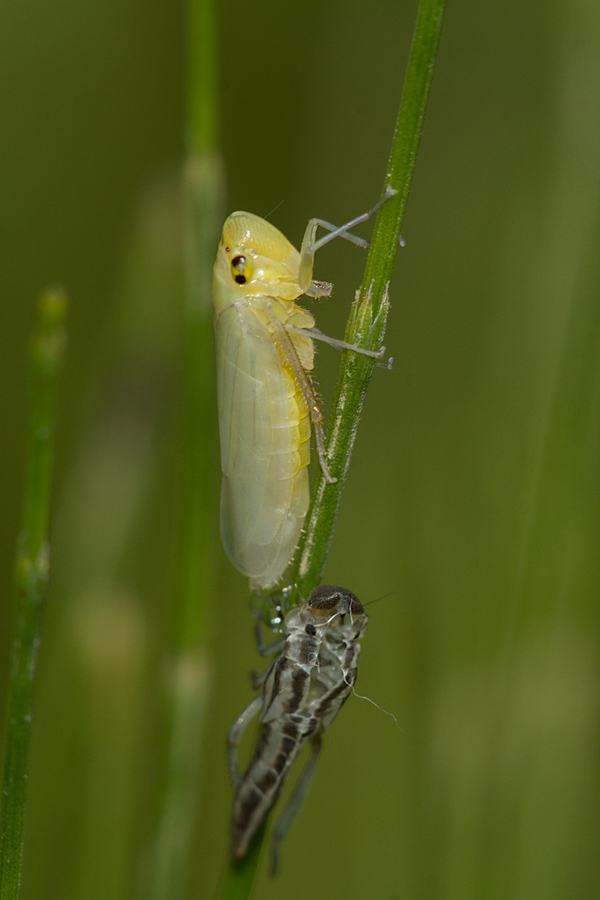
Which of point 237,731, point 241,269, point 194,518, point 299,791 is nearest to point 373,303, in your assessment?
point 194,518

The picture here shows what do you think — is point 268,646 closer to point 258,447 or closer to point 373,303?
point 258,447

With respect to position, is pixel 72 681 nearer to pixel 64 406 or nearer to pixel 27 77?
pixel 64 406

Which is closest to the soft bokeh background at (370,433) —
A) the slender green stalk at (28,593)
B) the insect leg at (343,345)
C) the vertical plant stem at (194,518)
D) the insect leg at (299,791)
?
the vertical plant stem at (194,518)

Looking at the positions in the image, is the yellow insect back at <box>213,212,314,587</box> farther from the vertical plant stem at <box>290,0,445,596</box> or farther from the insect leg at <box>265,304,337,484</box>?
the vertical plant stem at <box>290,0,445,596</box>

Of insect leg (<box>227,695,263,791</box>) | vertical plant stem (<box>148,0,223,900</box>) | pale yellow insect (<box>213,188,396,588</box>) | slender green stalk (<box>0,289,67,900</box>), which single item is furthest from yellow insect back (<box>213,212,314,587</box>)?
slender green stalk (<box>0,289,67,900</box>)

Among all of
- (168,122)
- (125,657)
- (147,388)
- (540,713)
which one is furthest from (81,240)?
(540,713)

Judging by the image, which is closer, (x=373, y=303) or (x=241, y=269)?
(x=373, y=303)
